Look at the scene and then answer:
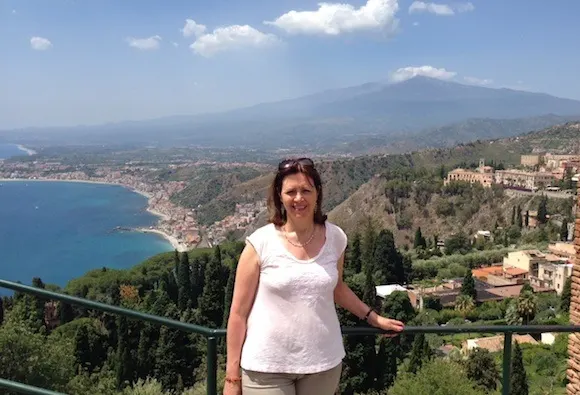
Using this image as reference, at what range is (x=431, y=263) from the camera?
39.5m

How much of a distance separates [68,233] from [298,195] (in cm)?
8223

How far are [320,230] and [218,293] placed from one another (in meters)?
24.0

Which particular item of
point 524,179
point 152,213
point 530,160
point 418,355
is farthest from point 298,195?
point 152,213

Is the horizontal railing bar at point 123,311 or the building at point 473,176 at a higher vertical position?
the horizontal railing bar at point 123,311

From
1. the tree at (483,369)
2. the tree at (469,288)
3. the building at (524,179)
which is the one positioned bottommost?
the tree at (469,288)

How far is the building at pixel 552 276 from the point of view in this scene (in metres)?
30.9

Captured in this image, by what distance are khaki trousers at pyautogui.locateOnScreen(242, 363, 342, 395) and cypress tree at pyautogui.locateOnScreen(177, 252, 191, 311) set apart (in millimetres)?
27950

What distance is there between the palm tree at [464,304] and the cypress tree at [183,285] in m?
14.5

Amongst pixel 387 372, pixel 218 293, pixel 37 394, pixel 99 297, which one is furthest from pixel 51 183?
pixel 37 394

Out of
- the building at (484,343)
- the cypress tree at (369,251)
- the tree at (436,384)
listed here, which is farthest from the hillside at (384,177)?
the tree at (436,384)

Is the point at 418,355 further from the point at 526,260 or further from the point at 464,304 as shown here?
the point at 526,260

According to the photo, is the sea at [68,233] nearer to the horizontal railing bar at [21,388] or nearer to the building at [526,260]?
the building at [526,260]

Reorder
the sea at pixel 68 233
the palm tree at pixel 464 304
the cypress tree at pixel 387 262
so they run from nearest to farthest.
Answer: the palm tree at pixel 464 304
the cypress tree at pixel 387 262
the sea at pixel 68 233

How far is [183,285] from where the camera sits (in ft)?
100
